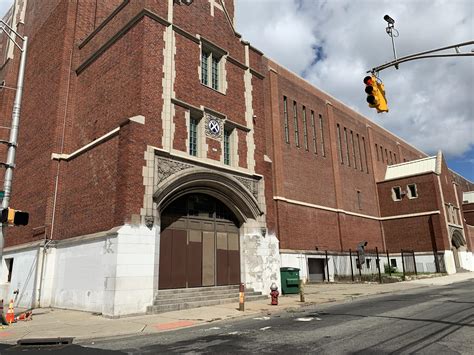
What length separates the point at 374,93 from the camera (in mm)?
10773

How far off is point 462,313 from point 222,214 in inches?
435

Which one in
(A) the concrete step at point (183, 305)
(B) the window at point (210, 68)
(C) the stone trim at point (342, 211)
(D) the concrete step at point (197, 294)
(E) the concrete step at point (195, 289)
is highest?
A: (B) the window at point (210, 68)

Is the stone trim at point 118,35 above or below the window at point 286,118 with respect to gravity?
below

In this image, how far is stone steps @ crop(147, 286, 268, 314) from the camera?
47.4 feet

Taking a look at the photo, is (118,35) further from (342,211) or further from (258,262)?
(342,211)

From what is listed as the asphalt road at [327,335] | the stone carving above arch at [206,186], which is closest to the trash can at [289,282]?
the stone carving above arch at [206,186]

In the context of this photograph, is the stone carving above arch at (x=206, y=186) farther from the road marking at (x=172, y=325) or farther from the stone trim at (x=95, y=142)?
the road marking at (x=172, y=325)

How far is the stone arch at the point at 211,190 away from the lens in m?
15.9

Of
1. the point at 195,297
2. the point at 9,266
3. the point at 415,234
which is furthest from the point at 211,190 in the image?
the point at 415,234

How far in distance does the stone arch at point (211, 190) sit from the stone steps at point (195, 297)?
3.51m

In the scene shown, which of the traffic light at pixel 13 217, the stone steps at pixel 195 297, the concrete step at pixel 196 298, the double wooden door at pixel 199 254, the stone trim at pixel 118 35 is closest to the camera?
the traffic light at pixel 13 217

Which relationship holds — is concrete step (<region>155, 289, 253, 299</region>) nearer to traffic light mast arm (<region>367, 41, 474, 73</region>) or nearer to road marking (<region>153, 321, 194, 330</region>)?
road marking (<region>153, 321, 194, 330</region>)

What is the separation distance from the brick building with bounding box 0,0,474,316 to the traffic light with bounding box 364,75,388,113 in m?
8.58

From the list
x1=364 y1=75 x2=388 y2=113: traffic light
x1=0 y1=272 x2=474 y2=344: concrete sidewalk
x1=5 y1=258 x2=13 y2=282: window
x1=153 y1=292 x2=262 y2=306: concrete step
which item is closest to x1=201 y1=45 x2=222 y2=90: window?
x1=153 y1=292 x2=262 y2=306: concrete step
